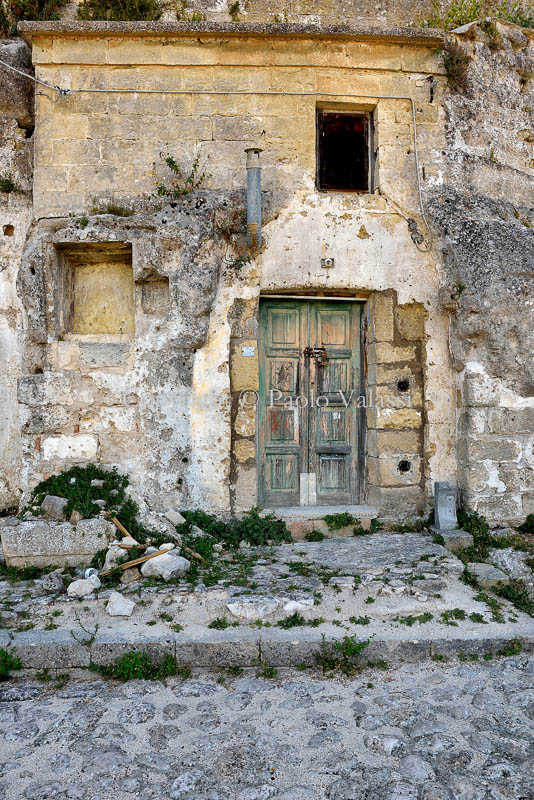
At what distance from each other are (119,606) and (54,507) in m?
1.26

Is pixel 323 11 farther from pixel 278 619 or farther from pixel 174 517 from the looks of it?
pixel 278 619

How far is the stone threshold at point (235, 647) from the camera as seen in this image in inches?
140

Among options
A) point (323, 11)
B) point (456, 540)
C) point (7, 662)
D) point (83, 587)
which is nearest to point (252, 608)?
point (83, 587)

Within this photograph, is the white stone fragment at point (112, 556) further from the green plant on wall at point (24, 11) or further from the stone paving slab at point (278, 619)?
the green plant on wall at point (24, 11)

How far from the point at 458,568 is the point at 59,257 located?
4.41m

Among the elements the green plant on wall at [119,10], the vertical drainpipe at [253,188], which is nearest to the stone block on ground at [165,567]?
the vertical drainpipe at [253,188]

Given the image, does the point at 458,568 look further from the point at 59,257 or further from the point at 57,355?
the point at 59,257

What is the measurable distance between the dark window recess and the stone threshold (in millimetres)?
4245

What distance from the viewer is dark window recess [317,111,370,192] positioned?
19.4 ft

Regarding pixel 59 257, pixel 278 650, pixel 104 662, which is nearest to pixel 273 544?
pixel 278 650

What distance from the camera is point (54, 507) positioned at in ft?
15.7

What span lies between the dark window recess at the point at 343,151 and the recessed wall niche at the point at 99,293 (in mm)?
2141

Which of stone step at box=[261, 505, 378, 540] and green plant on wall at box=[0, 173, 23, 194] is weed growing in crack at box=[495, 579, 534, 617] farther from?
green plant on wall at box=[0, 173, 23, 194]

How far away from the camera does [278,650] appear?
360 centimetres
